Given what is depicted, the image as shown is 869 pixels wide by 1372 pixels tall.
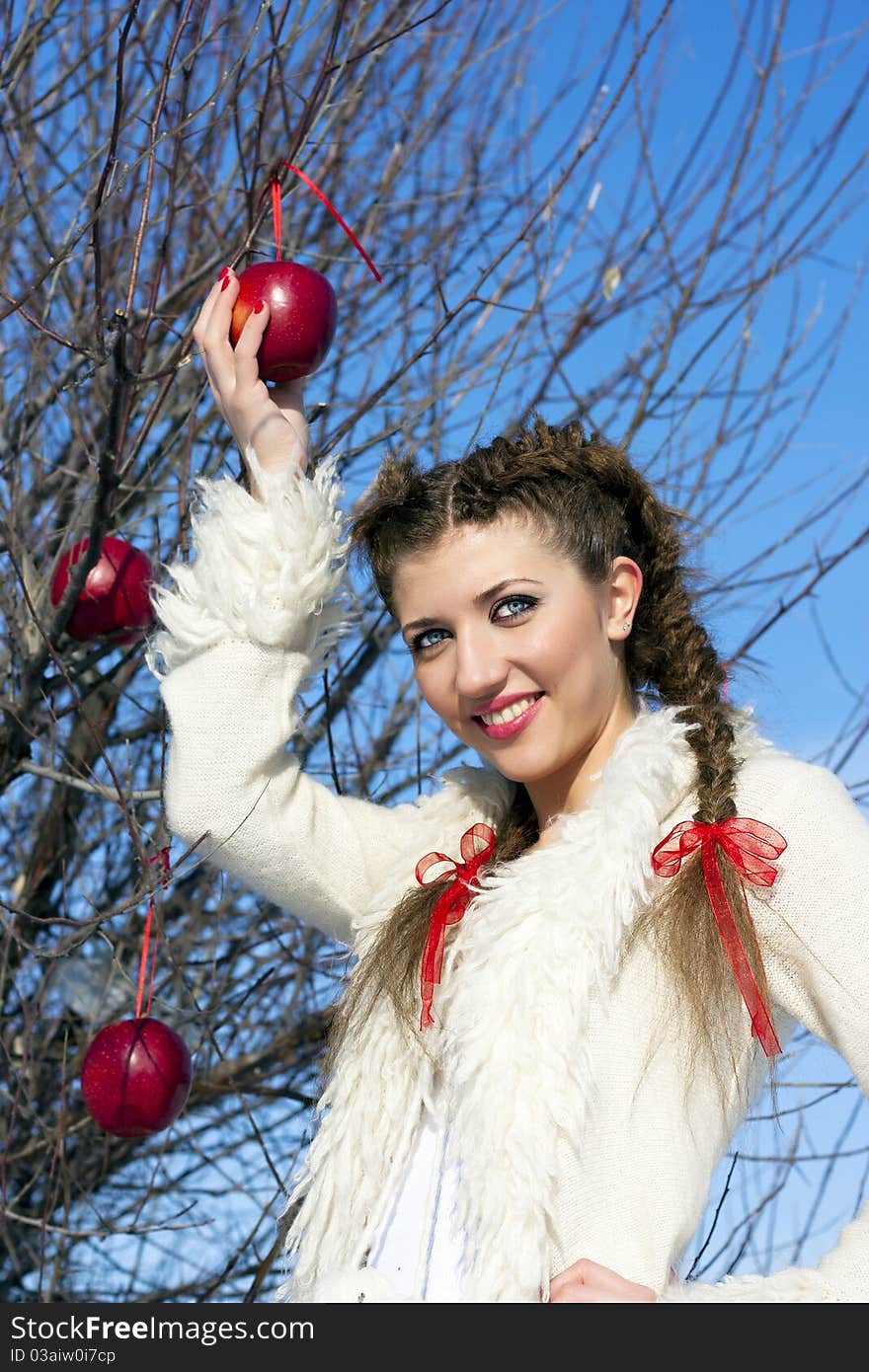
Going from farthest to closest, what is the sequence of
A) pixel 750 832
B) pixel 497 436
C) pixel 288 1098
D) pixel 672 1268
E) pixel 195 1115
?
pixel 195 1115, pixel 288 1098, pixel 497 436, pixel 750 832, pixel 672 1268

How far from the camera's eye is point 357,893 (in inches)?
85.4

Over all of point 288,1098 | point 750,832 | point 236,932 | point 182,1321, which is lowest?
point 182,1321

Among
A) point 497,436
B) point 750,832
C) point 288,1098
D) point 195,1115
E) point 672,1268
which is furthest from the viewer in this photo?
point 195,1115

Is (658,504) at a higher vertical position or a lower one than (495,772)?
higher

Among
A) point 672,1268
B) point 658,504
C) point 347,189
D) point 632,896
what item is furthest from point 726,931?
point 347,189

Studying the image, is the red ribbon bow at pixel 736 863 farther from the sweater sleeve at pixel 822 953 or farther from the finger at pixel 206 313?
the finger at pixel 206 313

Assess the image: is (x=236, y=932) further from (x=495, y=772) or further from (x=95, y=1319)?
(x=95, y=1319)

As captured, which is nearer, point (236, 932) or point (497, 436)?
point (497, 436)

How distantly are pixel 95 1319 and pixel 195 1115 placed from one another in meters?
1.75

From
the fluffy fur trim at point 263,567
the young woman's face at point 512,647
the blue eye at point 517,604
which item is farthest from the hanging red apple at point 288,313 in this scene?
the blue eye at point 517,604

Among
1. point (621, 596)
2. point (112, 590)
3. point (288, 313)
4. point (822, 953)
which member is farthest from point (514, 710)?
point (112, 590)

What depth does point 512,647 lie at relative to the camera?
1.89 m

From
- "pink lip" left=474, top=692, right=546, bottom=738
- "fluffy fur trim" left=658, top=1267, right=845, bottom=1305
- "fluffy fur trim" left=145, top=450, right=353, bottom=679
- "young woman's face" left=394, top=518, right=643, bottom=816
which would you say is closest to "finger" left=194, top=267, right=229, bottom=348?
"fluffy fur trim" left=145, top=450, right=353, bottom=679

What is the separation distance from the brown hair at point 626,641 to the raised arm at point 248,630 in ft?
0.45
